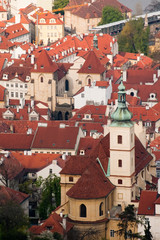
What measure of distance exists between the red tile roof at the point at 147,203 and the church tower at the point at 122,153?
131 inches

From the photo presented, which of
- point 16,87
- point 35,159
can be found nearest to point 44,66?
point 16,87

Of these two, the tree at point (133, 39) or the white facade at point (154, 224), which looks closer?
the white facade at point (154, 224)

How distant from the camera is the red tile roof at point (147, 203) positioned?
96.9 m

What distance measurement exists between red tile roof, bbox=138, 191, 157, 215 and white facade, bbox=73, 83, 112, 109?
48237 millimetres

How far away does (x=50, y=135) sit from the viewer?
4737 inches

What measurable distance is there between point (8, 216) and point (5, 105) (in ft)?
188

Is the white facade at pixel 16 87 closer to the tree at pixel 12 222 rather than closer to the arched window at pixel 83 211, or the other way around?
the arched window at pixel 83 211

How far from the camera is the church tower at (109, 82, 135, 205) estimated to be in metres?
100

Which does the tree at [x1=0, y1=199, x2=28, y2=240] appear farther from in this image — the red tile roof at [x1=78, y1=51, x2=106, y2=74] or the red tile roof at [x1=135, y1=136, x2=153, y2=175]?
the red tile roof at [x1=78, y1=51, x2=106, y2=74]

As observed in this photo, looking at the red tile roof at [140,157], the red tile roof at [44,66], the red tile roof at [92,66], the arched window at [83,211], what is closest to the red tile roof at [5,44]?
the red tile roof at [92,66]

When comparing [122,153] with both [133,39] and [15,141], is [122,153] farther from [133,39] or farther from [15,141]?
[133,39]

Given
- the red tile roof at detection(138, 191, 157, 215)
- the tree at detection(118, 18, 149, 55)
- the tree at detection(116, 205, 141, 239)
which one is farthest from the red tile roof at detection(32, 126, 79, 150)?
the tree at detection(118, 18, 149, 55)

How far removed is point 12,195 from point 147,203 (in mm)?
11514

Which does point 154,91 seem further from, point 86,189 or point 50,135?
point 86,189
